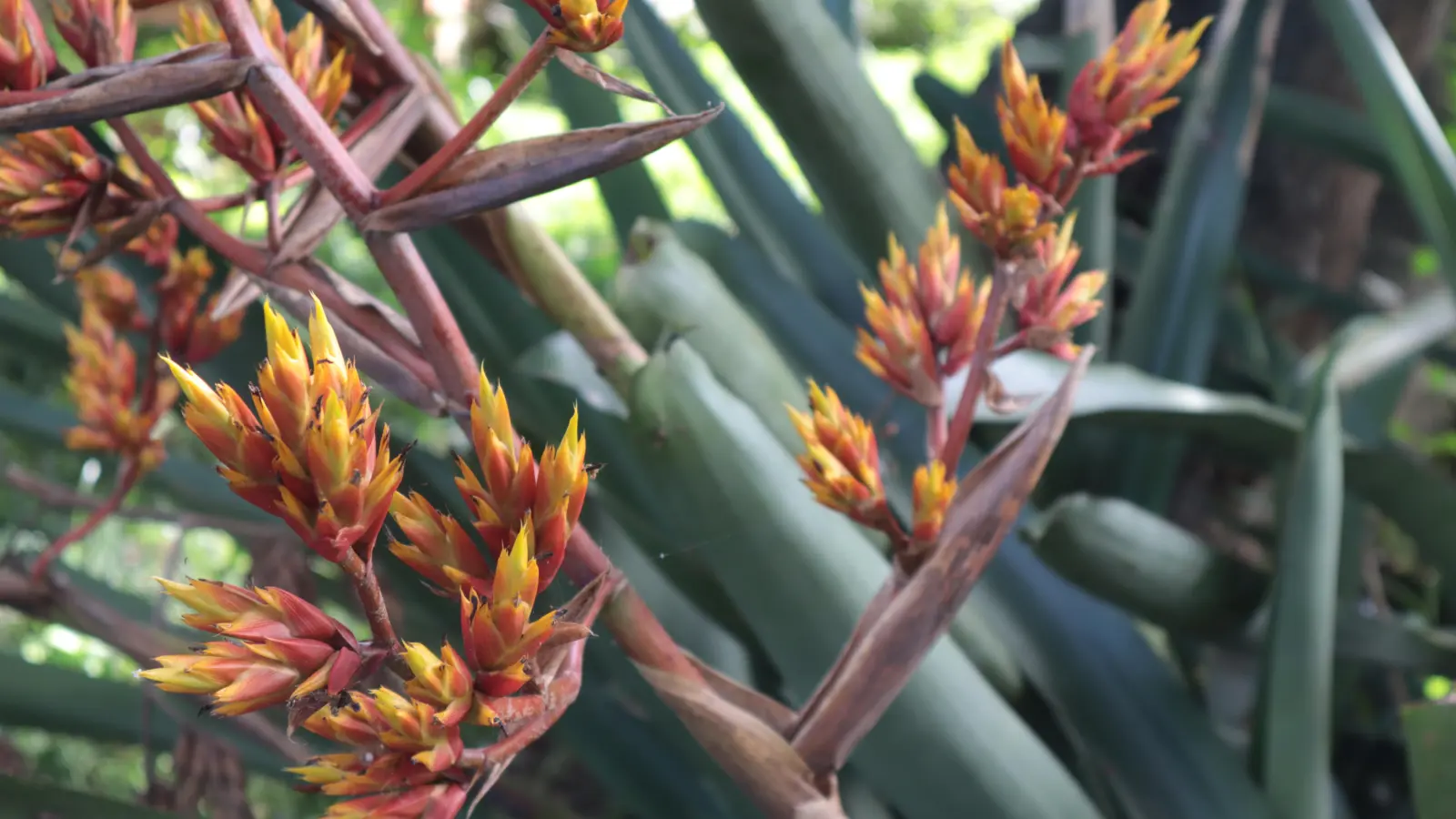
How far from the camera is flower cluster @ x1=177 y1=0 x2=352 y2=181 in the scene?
30 cm

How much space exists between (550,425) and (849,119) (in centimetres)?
22

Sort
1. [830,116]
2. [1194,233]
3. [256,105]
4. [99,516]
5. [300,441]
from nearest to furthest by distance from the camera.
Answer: [300,441], [256,105], [99,516], [830,116], [1194,233]

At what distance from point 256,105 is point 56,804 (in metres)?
0.31

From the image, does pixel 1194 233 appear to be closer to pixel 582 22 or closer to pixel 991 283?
pixel 991 283

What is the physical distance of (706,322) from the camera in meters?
0.46

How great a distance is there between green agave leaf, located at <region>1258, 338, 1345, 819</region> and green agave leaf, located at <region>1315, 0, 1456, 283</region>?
13cm

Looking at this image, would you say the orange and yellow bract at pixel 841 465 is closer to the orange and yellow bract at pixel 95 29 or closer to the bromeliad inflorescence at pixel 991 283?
the bromeliad inflorescence at pixel 991 283

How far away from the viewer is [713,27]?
484mm

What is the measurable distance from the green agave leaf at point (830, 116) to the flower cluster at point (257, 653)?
36 cm

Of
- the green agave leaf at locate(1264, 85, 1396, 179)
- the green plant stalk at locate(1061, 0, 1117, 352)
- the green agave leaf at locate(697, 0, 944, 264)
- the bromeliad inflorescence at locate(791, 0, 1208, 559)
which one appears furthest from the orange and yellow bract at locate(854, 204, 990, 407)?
the green agave leaf at locate(1264, 85, 1396, 179)

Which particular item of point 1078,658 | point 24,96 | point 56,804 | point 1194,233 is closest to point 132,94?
point 24,96

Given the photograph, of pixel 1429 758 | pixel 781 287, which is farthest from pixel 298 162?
pixel 1429 758

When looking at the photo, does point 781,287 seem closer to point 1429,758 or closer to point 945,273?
point 945,273

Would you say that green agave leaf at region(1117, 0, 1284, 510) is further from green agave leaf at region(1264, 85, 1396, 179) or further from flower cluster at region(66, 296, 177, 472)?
flower cluster at region(66, 296, 177, 472)
